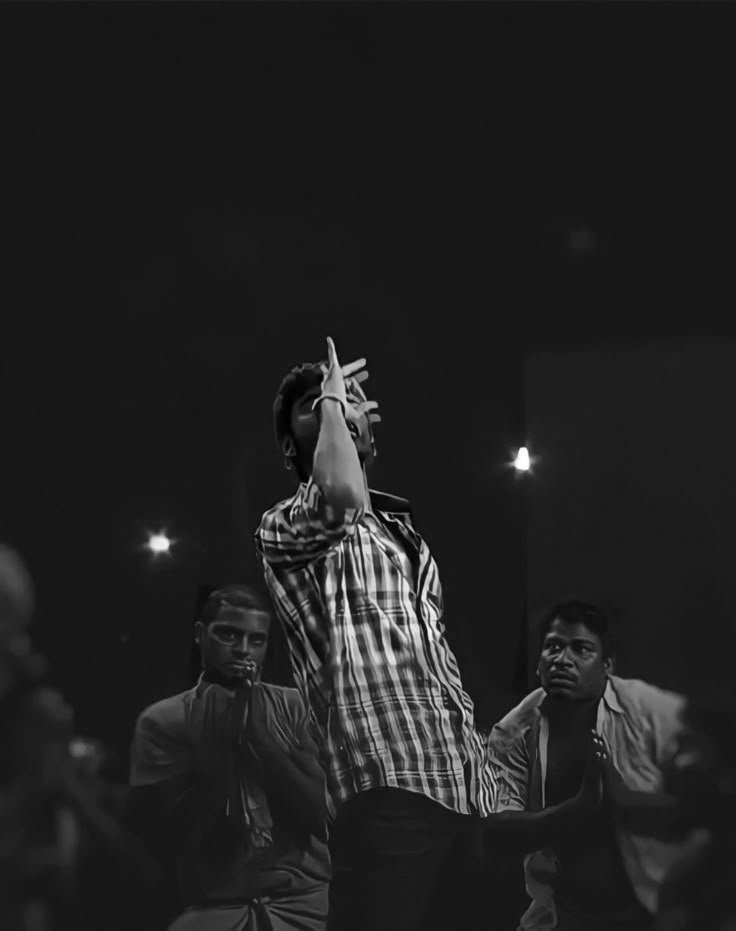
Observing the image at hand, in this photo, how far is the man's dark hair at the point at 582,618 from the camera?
112 inches

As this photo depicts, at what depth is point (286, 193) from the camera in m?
2.95

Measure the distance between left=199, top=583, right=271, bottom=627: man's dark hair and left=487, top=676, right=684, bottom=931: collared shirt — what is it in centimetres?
56

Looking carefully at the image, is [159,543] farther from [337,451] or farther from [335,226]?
[335,226]

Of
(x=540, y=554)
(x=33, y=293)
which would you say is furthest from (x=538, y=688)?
(x=33, y=293)

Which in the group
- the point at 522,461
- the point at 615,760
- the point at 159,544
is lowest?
the point at 615,760

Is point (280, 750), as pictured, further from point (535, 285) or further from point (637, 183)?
point (637, 183)

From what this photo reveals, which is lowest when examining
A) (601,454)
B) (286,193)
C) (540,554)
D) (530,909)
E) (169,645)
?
(530,909)

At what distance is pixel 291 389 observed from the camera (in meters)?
2.86

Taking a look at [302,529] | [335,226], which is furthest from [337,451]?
[335,226]

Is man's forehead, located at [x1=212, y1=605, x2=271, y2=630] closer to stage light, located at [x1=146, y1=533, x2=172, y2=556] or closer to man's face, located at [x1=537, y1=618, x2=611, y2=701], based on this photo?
stage light, located at [x1=146, y1=533, x2=172, y2=556]

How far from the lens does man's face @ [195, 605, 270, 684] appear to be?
2793 millimetres

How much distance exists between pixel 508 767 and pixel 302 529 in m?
0.67

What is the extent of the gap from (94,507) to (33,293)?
19.6 inches

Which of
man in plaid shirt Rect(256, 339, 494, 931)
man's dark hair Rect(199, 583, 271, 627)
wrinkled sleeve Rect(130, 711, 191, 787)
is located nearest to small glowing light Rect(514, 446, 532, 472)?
man in plaid shirt Rect(256, 339, 494, 931)
